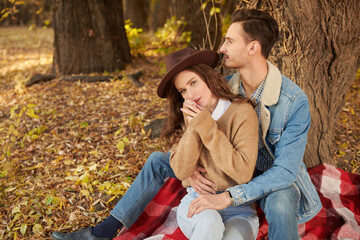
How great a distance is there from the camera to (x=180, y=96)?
248 centimetres

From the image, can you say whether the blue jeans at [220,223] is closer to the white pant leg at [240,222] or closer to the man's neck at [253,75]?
the white pant leg at [240,222]

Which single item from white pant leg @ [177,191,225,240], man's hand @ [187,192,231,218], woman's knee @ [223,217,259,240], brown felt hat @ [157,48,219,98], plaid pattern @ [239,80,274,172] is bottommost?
woman's knee @ [223,217,259,240]

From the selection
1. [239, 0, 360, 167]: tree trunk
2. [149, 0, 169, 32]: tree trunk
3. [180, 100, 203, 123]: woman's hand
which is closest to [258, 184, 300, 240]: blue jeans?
[180, 100, 203, 123]: woman's hand

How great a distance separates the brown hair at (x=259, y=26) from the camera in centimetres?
231

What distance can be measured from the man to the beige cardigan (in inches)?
4.1

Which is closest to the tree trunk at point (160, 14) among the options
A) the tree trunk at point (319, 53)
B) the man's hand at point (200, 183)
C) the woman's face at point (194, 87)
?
the tree trunk at point (319, 53)

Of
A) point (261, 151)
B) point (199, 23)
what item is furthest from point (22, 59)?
point (261, 151)

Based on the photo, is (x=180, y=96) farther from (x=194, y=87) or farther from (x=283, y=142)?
(x=283, y=142)

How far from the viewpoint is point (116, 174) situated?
3387mm

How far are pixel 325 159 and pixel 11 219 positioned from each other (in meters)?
3.07

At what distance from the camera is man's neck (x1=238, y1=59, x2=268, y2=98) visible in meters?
2.38

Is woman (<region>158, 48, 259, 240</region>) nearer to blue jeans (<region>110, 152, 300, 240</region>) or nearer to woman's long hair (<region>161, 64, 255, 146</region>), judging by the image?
woman's long hair (<region>161, 64, 255, 146</region>)

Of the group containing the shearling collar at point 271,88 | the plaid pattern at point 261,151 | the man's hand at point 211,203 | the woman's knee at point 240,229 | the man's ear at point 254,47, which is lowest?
the woman's knee at point 240,229

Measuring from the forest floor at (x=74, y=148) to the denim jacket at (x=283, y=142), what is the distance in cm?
139
